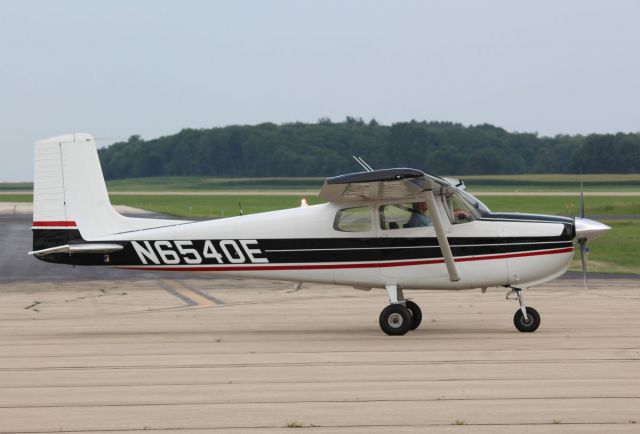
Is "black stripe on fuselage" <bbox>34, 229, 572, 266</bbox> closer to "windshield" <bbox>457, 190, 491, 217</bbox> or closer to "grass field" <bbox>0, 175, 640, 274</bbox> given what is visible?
"windshield" <bbox>457, 190, 491, 217</bbox>

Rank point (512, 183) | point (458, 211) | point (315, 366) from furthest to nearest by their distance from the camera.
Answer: point (512, 183) < point (458, 211) < point (315, 366)

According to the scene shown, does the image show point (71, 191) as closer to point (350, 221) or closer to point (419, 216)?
point (350, 221)

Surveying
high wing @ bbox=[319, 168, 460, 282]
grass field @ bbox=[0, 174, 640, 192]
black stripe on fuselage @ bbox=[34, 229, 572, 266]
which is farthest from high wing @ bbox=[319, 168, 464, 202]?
grass field @ bbox=[0, 174, 640, 192]

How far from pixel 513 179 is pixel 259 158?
48904mm

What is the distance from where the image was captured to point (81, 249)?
1370 centimetres

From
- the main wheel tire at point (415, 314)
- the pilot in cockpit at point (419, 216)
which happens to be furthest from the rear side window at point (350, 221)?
the main wheel tire at point (415, 314)

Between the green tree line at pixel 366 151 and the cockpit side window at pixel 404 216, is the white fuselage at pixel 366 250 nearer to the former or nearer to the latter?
the cockpit side window at pixel 404 216

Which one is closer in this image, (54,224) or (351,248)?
(351,248)

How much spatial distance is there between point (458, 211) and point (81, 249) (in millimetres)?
4996

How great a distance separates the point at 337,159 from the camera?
5600 inches

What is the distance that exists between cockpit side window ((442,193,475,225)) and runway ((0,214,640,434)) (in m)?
1.48

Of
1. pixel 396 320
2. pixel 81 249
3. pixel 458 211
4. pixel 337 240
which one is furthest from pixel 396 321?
pixel 81 249

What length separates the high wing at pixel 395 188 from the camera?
1225cm

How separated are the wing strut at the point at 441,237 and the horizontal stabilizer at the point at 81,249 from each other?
13.6 feet
